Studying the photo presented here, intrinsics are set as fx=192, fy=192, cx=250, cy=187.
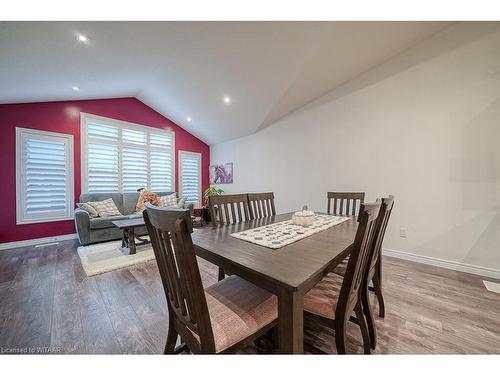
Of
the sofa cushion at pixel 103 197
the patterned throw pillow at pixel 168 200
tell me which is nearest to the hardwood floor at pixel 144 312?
the sofa cushion at pixel 103 197

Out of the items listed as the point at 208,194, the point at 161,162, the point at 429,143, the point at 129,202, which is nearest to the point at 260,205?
the point at 429,143

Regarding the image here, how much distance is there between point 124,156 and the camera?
4.45m

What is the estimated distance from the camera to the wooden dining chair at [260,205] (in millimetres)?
2045

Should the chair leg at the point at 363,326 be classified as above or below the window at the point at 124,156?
below

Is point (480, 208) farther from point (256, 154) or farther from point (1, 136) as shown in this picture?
point (1, 136)

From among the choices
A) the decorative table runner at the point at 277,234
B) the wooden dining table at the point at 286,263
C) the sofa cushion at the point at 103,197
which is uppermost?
the sofa cushion at the point at 103,197

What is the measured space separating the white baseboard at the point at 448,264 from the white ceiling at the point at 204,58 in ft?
9.01

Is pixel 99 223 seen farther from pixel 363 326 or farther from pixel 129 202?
pixel 363 326

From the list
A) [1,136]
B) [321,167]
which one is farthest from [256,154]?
[1,136]

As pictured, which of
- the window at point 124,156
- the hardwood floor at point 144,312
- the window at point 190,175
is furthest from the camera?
the window at point 190,175

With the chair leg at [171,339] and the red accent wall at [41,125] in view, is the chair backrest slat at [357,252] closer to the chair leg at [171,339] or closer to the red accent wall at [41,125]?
the chair leg at [171,339]

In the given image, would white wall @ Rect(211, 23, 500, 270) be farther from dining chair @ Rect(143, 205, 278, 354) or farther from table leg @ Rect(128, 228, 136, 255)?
table leg @ Rect(128, 228, 136, 255)

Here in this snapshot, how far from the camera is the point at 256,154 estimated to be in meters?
4.61

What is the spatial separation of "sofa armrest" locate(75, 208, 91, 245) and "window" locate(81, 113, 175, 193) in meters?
0.99
